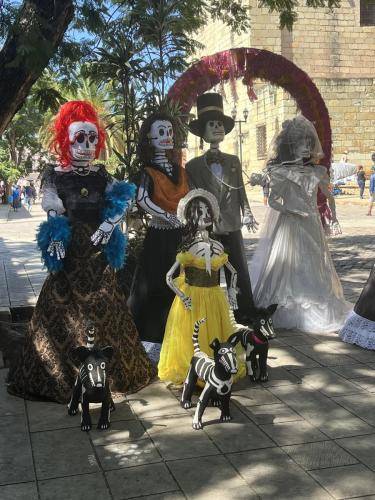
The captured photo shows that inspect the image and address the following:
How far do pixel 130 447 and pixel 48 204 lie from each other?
1.81 meters

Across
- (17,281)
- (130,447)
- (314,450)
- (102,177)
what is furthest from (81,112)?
(17,281)

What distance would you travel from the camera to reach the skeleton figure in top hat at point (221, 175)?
5.87 m

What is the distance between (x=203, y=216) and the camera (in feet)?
14.9

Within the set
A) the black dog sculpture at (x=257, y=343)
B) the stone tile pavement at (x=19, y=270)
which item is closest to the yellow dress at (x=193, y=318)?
the black dog sculpture at (x=257, y=343)

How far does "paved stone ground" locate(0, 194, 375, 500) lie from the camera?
10.1 feet

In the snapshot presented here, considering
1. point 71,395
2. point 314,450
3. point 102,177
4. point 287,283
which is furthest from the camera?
point 287,283

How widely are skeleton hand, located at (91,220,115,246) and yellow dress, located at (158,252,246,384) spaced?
1.86 feet

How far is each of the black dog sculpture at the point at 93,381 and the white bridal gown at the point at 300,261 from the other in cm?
290

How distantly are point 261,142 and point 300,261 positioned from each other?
23428mm

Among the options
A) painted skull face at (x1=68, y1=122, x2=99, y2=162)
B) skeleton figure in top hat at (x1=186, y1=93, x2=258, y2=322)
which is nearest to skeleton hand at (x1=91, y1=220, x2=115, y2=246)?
painted skull face at (x1=68, y1=122, x2=99, y2=162)

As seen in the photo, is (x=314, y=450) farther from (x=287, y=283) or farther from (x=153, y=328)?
(x=287, y=283)

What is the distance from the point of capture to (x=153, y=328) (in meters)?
5.19

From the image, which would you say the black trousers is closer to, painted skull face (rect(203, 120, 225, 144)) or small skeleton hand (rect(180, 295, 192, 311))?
painted skull face (rect(203, 120, 225, 144))

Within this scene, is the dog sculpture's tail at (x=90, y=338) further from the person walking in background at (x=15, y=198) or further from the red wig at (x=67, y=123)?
the person walking in background at (x=15, y=198)
